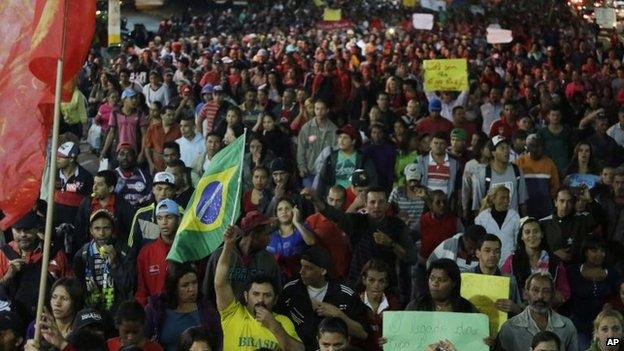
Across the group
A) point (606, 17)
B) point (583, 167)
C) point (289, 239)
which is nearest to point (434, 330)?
point (289, 239)

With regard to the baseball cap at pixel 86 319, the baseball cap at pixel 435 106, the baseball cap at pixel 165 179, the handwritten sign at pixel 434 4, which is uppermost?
the handwritten sign at pixel 434 4

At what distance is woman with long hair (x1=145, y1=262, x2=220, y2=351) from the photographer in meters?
8.61

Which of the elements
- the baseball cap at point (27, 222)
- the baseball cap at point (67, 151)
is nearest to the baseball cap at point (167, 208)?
the baseball cap at point (27, 222)

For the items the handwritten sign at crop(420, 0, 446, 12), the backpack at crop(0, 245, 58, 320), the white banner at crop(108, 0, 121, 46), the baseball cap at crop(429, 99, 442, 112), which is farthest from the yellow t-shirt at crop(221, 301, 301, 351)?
the handwritten sign at crop(420, 0, 446, 12)

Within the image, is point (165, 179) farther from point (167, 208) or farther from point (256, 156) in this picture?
point (256, 156)

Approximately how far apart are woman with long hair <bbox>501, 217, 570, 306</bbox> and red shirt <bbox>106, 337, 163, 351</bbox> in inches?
118

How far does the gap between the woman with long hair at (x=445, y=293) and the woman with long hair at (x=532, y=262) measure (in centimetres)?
144

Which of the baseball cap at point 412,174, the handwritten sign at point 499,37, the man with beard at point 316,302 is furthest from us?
the handwritten sign at point 499,37

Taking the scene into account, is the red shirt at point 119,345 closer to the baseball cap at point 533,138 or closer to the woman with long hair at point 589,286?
the woman with long hair at point 589,286

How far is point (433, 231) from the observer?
455 inches

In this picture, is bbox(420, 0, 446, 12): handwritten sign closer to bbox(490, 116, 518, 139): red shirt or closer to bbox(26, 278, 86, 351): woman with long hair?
bbox(490, 116, 518, 139): red shirt

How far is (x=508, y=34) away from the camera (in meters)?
29.6

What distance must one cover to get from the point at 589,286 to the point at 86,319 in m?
3.77

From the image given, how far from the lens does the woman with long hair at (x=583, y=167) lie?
1316cm
